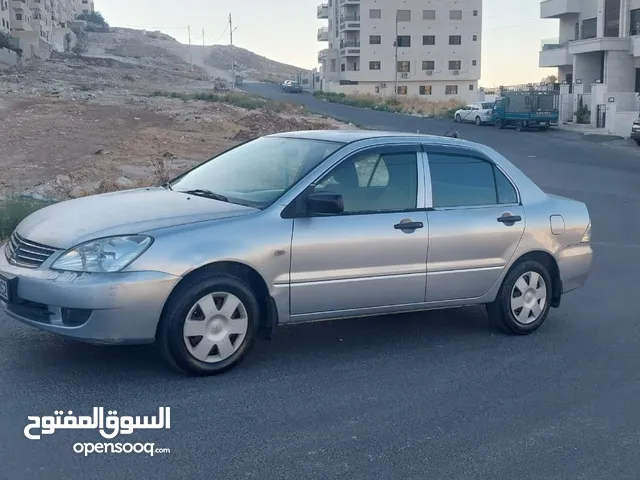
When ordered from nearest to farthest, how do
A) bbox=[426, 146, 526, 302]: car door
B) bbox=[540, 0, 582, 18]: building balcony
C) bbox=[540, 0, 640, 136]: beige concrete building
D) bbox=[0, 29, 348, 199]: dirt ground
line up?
bbox=[426, 146, 526, 302]: car door
bbox=[0, 29, 348, 199]: dirt ground
bbox=[540, 0, 640, 136]: beige concrete building
bbox=[540, 0, 582, 18]: building balcony

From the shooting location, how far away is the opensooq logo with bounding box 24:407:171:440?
194 inches

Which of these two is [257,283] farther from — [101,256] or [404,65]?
[404,65]

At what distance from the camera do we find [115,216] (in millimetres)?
5934

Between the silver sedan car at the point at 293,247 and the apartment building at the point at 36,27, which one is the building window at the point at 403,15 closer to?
the apartment building at the point at 36,27

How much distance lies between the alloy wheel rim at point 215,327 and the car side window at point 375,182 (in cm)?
110

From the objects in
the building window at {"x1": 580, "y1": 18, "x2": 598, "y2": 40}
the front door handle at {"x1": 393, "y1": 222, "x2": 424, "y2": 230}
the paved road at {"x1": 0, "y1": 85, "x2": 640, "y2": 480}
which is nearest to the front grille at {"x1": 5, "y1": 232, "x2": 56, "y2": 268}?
the paved road at {"x1": 0, "y1": 85, "x2": 640, "y2": 480}

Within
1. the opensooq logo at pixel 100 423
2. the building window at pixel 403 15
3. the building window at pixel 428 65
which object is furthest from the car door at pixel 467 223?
the building window at pixel 403 15

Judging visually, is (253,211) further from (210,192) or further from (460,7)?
(460,7)

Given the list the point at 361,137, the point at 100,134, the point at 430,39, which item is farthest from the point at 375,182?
the point at 430,39

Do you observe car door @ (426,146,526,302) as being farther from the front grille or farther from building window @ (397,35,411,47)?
building window @ (397,35,411,47)

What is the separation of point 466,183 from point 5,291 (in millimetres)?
3649

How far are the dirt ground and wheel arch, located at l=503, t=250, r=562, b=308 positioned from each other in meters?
9.40

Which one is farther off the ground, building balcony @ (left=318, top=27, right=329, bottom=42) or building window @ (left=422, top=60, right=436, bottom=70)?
building balcony @ (left=318, top=27, right=329, bottom=42)

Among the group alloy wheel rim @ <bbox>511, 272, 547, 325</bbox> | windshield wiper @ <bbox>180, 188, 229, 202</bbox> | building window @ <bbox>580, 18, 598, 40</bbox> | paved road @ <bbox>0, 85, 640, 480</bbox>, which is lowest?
paved road @ <bbox>0, 85, 640, 480</bbox>
